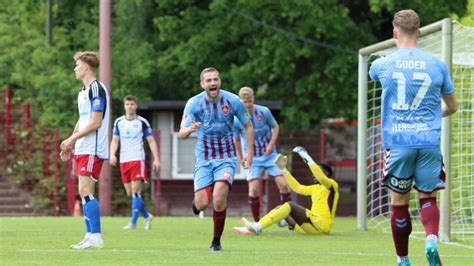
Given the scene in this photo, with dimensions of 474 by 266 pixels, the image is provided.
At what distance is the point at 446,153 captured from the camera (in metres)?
15.0

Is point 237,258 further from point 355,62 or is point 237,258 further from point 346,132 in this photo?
point 346,132

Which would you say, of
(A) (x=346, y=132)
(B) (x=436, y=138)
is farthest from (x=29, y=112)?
(B) (x=436, y=138)

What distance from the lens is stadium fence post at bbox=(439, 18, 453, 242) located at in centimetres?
1491

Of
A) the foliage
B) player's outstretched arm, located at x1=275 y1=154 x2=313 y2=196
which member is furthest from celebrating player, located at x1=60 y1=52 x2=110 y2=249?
the foliage

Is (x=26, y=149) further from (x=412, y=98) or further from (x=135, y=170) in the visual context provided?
(x=412, y=98)

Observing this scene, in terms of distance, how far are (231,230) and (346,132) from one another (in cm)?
1937

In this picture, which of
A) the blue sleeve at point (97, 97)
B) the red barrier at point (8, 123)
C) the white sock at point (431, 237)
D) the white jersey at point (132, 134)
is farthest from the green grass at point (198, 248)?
the red barrier at point (8, 123)

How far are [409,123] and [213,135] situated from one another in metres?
4.01

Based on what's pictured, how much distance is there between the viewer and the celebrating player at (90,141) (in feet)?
41.4

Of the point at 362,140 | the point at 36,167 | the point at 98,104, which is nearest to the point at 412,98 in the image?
the point at 98,104

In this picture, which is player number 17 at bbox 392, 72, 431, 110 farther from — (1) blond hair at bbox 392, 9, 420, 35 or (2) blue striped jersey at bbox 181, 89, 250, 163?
(2) blue striped jersey at bbox 181, 89, 250, 163

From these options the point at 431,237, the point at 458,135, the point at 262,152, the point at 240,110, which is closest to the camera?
the point at 431,237

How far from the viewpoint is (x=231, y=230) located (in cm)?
1747

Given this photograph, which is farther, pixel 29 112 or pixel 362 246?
pixel 29 112
